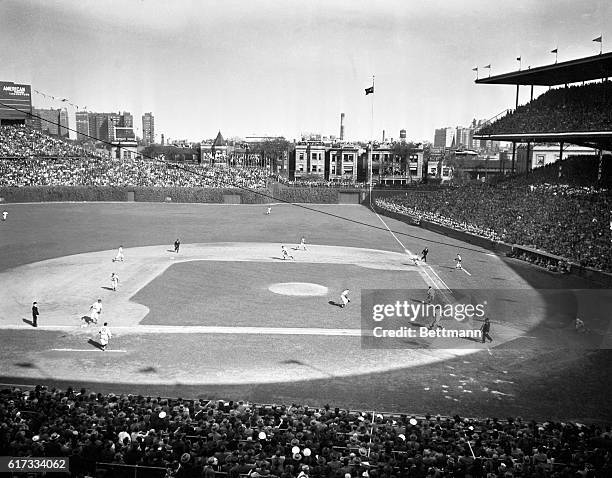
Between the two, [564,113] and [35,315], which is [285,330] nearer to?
[35,315]

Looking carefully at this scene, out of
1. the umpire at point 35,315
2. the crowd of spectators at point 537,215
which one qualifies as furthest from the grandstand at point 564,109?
the umpire at point 35,315

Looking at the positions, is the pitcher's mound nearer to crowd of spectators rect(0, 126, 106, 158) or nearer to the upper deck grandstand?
the upper deck grandstand

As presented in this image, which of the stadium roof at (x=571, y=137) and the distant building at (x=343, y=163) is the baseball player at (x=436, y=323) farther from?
the distant building at (x=343, y=163)

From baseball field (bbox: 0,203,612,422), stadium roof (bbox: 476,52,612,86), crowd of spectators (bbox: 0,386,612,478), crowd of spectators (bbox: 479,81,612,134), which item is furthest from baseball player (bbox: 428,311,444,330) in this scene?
stadium roof (bbox: 476,52,612,86)

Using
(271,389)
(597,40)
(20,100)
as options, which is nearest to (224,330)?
(271,389)

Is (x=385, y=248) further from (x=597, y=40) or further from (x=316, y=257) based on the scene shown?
(x=597, y=40)

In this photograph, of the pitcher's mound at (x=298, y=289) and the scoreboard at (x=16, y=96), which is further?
the scoreboard at (x=16, y=96)
